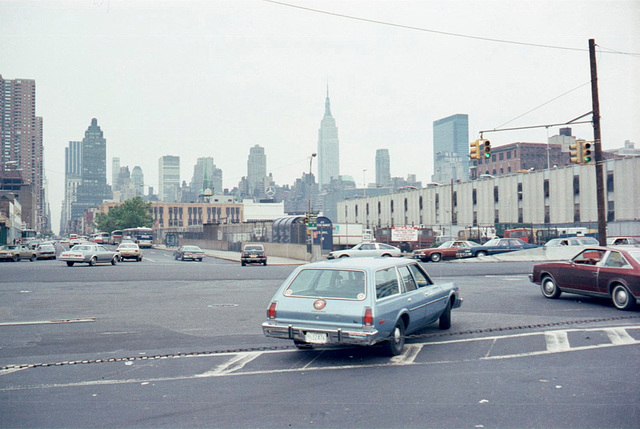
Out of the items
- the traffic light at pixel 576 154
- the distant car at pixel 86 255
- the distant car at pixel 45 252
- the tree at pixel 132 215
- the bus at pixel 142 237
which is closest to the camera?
the traffic light at pixel 576 154

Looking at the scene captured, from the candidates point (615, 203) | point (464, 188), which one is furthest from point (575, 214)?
point (464, 188)

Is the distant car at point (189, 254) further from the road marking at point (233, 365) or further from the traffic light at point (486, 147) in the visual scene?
the road marking at point (233, 365)

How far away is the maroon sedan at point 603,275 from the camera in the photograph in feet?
43.6

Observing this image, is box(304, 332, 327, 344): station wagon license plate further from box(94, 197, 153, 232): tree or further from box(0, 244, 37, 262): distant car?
box(94, 197, 153, 232): tree

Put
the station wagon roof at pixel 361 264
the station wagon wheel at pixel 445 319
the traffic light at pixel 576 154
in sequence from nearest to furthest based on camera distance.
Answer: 1. the station wagon roof at pixel 361 264
2. the station wagon wheel at pixel 445 319
3. the traffic light at pixel 576 154

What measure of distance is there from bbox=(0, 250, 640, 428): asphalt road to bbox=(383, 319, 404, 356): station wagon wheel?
17 cm

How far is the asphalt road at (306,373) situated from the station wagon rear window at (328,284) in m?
1.03

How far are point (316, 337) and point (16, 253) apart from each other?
43655 millimetres

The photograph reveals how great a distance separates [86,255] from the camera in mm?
36062

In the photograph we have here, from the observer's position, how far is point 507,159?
391 ft

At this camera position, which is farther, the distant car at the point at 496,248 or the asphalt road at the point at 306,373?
the distant car at the point at 496,248

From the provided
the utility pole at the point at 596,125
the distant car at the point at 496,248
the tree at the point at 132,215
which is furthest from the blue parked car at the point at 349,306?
the tree at the point at 132,215

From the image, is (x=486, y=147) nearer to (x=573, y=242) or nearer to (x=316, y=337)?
(x=316, y=337)

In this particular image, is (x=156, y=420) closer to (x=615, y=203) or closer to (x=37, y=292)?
(x=37, y=292)
